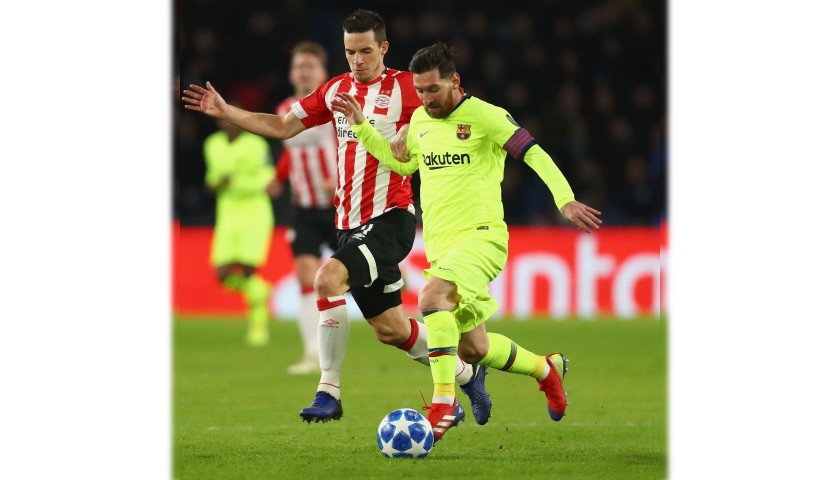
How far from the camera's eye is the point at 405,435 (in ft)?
16.8

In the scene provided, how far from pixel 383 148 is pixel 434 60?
0.61 m

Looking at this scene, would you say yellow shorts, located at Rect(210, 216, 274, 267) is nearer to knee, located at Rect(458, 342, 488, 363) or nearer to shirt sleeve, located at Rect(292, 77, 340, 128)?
shirt sleeve, located at Rect(292, 77, 340, 128)

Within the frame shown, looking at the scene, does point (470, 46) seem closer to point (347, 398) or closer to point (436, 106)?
point (347, 398)

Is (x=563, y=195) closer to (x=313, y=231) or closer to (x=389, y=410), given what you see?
(x=389, y=410)

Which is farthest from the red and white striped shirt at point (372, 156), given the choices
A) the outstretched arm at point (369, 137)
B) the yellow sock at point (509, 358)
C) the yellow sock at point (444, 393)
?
the yellow sock at point (444, 393)

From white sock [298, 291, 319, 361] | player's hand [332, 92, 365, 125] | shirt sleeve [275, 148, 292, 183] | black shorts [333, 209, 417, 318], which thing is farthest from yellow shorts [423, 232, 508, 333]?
shirt sleeve [275, 148, 292, 183]

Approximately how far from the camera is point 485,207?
562cm

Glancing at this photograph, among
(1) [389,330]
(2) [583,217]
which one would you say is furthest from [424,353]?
(2) [583,217]

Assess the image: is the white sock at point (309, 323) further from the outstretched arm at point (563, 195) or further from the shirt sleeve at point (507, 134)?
the outstretched arm at point (563, 195)

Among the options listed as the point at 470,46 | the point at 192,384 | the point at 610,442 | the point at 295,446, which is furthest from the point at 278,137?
the point at 470,46

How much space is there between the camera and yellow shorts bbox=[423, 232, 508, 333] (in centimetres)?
546

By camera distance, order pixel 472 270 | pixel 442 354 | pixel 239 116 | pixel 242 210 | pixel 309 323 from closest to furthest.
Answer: pixel 442 354
pixel 472 270
pixel 239 116
pixel 309 323
pixel 242 210

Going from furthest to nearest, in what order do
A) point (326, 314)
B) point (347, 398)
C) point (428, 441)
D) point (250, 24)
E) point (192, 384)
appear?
1. point (250, 24)
2. point (192, 384)
3. point (347, 398)
4. point (326, 314)
5. point (428, 441)

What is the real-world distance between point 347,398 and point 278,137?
88.5 inches
